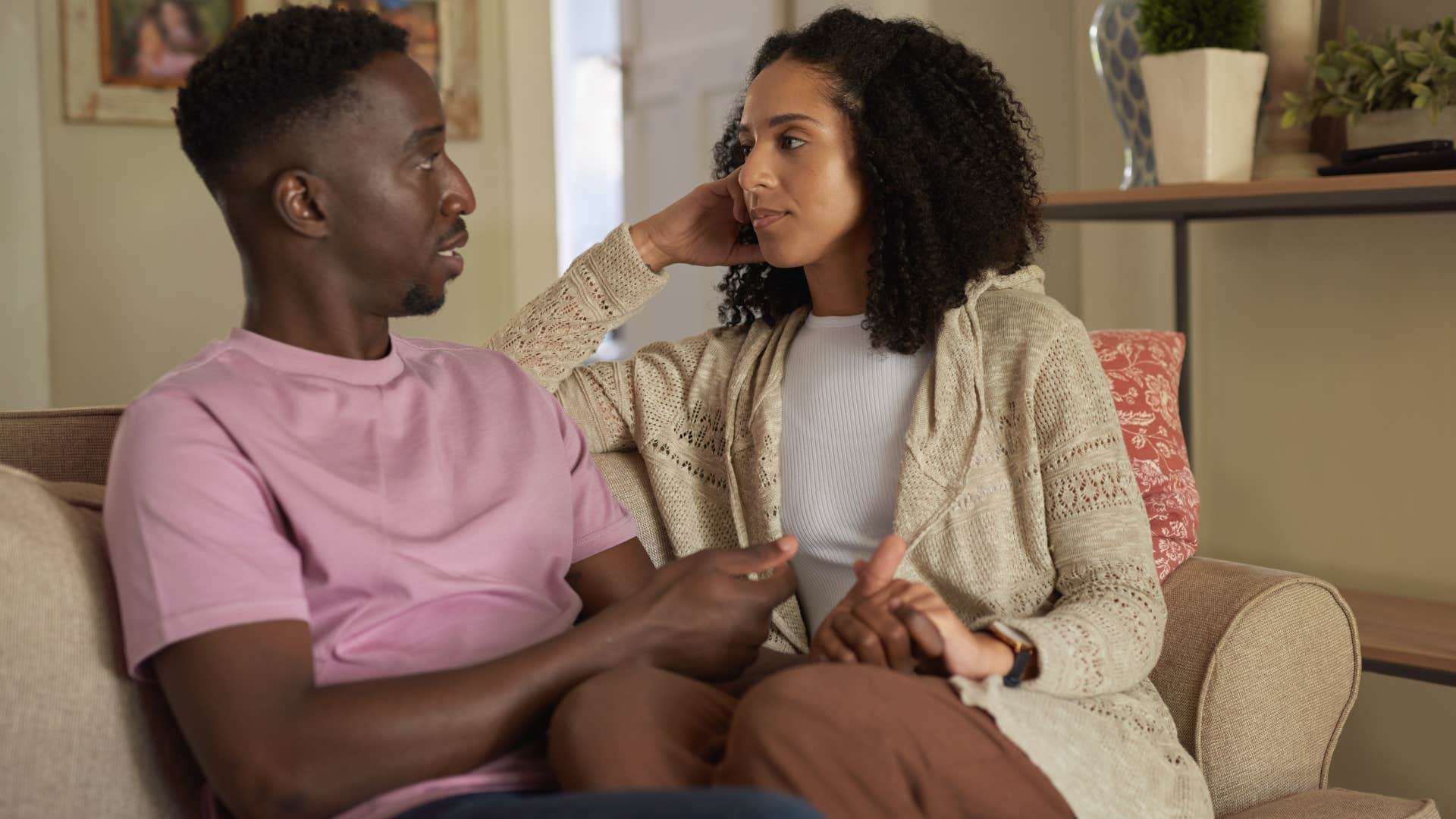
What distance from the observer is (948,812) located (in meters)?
1.04

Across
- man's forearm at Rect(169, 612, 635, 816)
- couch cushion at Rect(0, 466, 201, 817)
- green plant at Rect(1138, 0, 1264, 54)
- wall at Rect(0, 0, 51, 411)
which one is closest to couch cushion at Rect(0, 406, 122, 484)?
couch cushion at Rect(0, 466, 201, 817)

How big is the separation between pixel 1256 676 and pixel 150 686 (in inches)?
43.4

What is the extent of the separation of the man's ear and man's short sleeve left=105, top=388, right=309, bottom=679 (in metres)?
0.19

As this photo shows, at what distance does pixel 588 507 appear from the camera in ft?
4.56

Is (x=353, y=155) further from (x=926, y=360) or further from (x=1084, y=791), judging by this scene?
(x=1084, y=791)

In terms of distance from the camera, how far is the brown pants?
1.00 metres

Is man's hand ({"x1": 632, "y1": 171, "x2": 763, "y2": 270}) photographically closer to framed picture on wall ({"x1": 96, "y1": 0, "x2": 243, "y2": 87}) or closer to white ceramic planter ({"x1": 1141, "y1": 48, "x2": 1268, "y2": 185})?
white ceramic planter ({"x1": 1141, "y1": 48, "x2": 1268, "y2": 185})

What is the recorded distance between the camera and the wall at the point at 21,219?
3.44 meters

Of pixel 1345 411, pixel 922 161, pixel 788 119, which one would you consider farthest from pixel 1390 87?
pixel 788 119

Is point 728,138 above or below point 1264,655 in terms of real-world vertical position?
above

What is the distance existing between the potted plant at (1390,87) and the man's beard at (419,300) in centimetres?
151

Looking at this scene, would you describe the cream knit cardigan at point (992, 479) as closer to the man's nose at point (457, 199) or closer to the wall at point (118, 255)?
the man's nose at point (457, 199)

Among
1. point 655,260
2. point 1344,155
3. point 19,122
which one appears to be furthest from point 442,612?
point 19,122

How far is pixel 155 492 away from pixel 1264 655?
1127 millimetres
